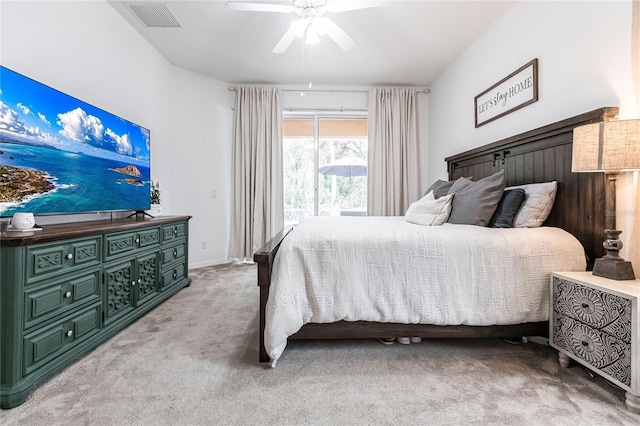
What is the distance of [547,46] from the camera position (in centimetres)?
219

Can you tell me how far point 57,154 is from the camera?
1.85 meters

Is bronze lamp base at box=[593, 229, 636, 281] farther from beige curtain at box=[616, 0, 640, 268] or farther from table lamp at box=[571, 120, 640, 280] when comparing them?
beige curtain at box=[616, 0, 640, 268]

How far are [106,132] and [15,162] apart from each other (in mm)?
761

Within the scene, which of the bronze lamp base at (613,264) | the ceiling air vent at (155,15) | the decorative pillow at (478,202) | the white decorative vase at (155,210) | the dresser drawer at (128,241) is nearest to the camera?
the bronze lamp base at (613,264)

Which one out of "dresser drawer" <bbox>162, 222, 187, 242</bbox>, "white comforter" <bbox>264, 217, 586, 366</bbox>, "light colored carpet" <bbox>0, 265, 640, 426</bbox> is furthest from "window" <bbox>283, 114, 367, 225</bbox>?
"white comforter" <bbox>264, 217, 586, 366</bbox>

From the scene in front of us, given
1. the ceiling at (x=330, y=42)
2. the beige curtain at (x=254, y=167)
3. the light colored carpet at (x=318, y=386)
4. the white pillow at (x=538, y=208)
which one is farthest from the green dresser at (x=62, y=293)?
the white pillow at (x=538, y=208)

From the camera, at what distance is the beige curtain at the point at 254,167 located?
4180 millimetres

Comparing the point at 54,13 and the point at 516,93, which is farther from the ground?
the point at 54,13

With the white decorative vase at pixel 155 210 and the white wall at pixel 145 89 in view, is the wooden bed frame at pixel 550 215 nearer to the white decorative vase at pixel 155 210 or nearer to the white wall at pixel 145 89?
the white decorative vase at pixel 155 210

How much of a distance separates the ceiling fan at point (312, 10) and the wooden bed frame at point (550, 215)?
5.20 ft

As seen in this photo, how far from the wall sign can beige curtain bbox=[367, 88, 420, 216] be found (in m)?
1.25

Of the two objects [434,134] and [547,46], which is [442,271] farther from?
[434,134]

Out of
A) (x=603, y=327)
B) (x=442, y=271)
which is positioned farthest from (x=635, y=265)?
(x=442, y=271)

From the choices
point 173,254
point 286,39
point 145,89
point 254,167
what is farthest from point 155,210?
point 286,39
